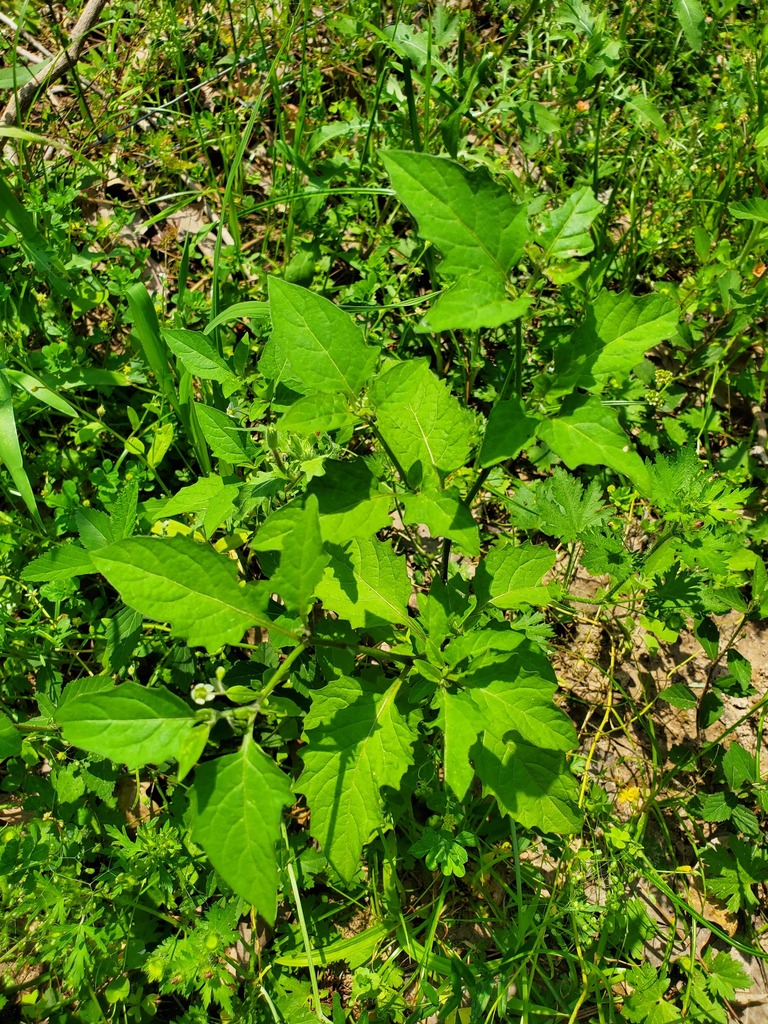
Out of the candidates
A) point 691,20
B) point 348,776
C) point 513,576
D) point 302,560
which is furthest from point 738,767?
point 691,20

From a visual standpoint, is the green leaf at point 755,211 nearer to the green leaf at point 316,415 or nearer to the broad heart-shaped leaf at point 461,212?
the broad heart-shaped leaf at point 461,212

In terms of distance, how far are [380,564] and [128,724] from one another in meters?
0.86

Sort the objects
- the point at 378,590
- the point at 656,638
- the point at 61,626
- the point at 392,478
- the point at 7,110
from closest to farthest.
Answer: the point at 378,590 < the point at 392,478 < the point at 61,626 < the point at 656,638 < the point at 7,110

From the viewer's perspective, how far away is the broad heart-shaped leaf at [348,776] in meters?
1.83

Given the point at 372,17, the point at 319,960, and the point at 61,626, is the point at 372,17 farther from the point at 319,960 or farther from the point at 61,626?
the point at 319,960

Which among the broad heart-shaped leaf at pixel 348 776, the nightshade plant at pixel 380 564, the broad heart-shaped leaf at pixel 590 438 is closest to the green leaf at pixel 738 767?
the nightshade plant at pixel 380 564

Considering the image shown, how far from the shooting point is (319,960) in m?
2.37

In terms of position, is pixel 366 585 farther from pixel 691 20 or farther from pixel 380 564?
pixel 691 20

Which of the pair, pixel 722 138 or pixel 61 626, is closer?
pixel 61 626

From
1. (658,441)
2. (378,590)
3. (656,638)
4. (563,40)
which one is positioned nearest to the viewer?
(378,590)

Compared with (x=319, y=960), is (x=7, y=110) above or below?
above

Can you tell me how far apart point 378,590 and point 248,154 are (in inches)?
108

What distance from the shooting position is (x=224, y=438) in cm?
220

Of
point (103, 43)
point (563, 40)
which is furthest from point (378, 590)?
point (103, 43)
